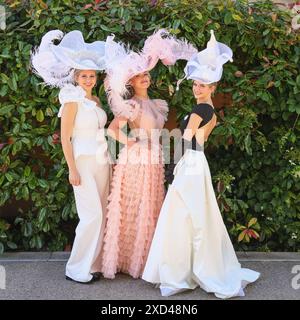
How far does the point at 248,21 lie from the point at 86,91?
1557 mm

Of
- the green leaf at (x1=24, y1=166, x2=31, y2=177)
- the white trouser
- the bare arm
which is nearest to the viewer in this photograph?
the bare arm

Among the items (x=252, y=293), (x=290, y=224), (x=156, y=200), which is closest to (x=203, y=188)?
(x=156, y=200)

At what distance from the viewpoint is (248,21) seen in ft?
14.0

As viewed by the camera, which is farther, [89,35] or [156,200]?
[89,35]

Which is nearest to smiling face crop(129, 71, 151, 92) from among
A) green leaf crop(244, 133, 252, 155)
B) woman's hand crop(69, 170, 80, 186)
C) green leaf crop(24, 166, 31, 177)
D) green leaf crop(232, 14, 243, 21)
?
woman's hand crop(69, 170, 80, 186)

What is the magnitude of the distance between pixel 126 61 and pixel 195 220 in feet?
3.99

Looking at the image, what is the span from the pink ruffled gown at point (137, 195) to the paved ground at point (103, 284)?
7.4 inches

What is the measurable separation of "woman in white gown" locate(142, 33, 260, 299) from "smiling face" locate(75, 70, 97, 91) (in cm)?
69

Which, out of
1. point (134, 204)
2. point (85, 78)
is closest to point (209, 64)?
point (85, 78)

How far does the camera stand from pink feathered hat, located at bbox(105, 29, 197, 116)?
360 cm

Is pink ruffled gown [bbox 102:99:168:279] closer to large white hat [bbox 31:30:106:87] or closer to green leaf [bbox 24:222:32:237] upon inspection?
large white hat [bbox 31:30:106:87]

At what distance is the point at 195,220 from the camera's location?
3.55 metres

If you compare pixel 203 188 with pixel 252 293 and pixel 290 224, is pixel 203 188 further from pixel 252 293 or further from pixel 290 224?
pixel 290 224

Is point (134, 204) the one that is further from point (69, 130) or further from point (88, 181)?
point (69, 130)
